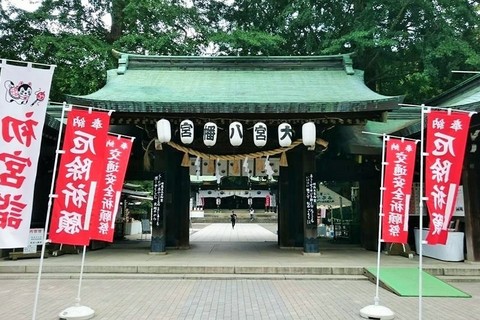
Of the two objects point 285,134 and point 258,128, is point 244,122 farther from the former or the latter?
point 285,134

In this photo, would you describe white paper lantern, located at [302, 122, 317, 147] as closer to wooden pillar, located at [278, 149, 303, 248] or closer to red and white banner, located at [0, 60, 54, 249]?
wooden pillar, located at [278, 149, 303, 248]

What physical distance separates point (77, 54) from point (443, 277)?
726 inches

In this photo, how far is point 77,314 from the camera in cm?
646

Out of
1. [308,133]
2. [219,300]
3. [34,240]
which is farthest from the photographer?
[34,240]

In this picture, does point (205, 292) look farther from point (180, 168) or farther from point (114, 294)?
point (180, 168)

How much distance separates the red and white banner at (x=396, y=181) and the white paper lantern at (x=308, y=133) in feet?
13.1

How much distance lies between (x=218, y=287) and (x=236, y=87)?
763cm

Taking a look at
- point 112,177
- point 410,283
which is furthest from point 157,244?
point 410,283

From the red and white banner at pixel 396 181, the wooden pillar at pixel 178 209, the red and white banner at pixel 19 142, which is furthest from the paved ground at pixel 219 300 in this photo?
the wooden pillar at pixel 178 209

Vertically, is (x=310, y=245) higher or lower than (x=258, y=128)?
lower

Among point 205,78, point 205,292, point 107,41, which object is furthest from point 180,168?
point 107,41

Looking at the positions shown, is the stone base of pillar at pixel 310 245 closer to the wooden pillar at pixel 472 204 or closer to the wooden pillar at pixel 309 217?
the wooden pillar at pixel 309 217

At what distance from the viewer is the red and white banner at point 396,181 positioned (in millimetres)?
7793

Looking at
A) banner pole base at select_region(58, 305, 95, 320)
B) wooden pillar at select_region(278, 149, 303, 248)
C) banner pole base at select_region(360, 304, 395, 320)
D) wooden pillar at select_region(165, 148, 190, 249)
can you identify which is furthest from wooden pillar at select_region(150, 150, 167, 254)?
banner pole base at select_region(360, 304, 395, 320)
